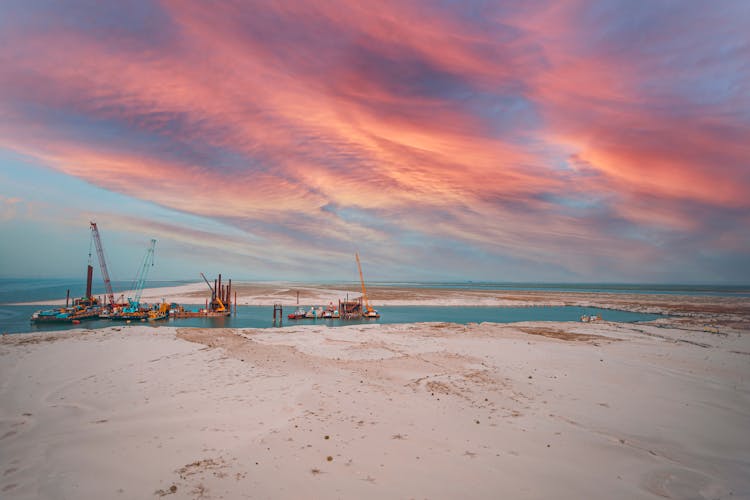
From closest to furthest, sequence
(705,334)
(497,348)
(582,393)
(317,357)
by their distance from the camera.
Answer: (582,393)
(317,357)
(497,348)
(705,334)

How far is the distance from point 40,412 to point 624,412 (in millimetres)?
19669

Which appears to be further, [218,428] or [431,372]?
[431,372]

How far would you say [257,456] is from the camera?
8.23 meters

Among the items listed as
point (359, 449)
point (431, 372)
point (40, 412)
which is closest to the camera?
point (359, 449)

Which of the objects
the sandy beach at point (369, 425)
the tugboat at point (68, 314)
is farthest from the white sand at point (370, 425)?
the tugboat at point (68, 314)

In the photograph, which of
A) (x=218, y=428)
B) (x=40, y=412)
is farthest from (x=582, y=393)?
(x=40, y=412)

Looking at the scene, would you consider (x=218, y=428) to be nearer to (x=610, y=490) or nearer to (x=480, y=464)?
(x=480, y=464)

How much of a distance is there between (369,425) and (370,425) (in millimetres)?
30

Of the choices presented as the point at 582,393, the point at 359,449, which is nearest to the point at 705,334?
the point at 582,393

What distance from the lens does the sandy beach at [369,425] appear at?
730 centimetres

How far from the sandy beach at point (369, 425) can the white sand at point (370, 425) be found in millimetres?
55

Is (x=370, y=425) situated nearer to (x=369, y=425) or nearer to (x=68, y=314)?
(x=369, y=425)

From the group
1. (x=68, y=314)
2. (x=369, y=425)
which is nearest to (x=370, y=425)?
(x=369, y=425)

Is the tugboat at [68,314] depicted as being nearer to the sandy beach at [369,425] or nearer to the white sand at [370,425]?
the white sand at [370,425]
